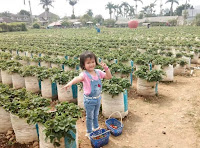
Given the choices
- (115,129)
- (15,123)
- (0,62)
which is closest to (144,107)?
(115,129)

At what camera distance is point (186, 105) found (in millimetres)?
5594

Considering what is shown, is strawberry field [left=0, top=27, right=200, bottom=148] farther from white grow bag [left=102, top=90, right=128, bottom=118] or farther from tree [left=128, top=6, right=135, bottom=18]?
tree [left=128, top=6, right=135, bottom=18]

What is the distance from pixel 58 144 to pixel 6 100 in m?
1.98

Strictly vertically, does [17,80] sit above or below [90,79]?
below

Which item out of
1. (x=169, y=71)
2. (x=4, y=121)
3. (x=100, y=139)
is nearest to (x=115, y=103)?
(x=100, y=139)

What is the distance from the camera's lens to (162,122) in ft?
15.5

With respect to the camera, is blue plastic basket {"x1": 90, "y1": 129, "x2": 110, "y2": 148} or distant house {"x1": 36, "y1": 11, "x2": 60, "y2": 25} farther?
distant house {"x1": 36, "y1": 11, "x2": 60, "y2": 25}

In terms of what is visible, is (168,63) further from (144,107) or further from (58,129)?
(58,129)

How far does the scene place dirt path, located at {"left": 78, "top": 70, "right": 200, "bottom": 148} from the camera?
3924 mm

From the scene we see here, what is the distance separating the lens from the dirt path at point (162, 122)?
12.9 feet

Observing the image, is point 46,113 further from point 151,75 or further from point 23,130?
point 151,75

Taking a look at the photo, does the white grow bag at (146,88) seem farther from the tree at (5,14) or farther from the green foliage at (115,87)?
the tree at (5,14)

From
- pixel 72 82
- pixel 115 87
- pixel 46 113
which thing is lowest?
pixel 46 113

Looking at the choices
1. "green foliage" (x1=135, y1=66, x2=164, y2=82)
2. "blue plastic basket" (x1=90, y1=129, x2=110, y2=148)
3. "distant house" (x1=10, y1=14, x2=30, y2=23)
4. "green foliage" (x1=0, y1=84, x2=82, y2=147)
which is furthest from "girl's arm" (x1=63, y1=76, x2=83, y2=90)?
"distant house" (x1=10, y1=14, x2=30, y2=23)
